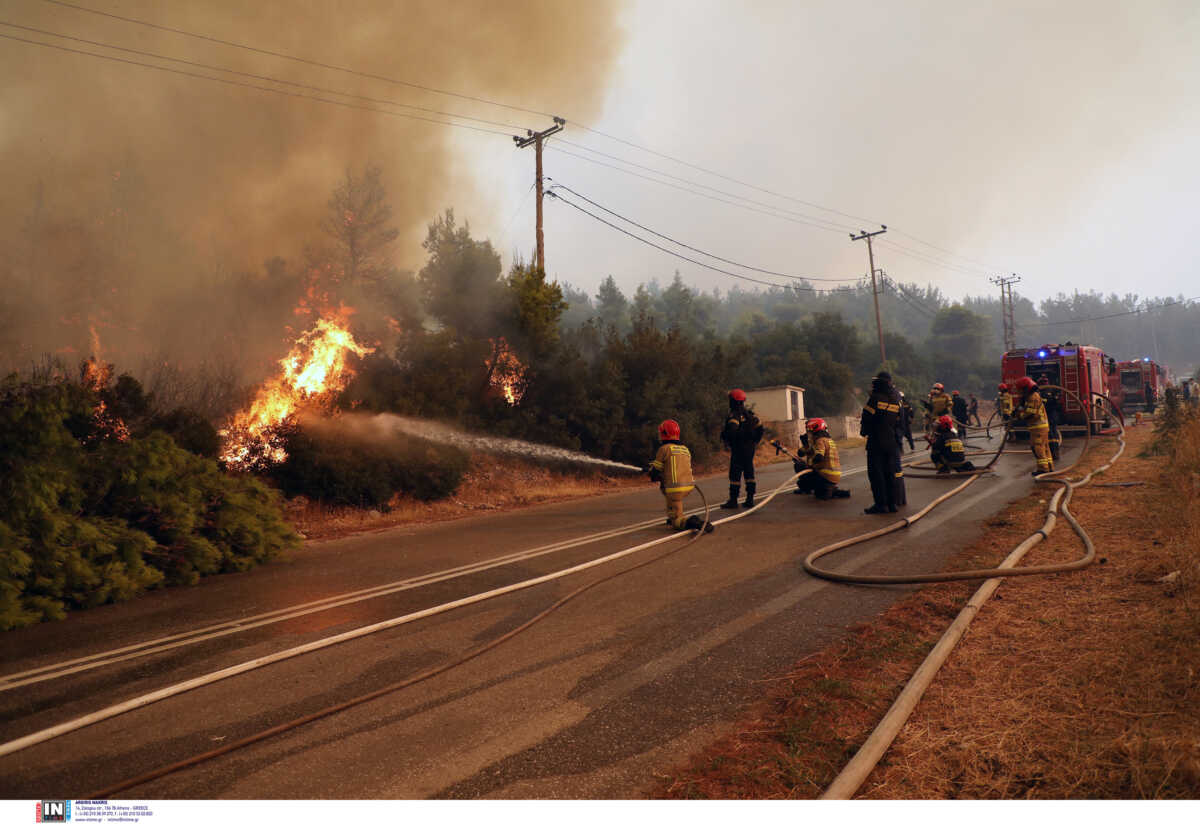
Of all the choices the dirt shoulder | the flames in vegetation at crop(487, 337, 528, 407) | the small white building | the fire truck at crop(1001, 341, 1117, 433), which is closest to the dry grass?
the flames in vegetation at crop(487, 337, 528, 407)

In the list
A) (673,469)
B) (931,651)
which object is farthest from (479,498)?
(931,651)

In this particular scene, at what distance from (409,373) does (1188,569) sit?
47.8 feet

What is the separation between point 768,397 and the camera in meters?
33.8

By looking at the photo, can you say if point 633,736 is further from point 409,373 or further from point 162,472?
point 409,373

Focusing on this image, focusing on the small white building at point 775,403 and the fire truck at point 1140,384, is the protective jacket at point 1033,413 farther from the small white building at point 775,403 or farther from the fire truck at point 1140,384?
the fire truck at point 1140,384

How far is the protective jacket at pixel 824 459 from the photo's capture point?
11750 mm

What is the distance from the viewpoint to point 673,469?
8.95m

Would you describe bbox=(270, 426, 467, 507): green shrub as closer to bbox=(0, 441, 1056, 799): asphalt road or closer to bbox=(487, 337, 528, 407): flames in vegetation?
bbox=(487, 337, 528, 407): flames in vegetation

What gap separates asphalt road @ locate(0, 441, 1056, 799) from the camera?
2.94m

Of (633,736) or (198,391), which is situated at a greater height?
(198,391)

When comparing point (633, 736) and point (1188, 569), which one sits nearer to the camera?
point (633, 736)

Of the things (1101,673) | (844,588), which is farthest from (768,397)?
(1101,673)

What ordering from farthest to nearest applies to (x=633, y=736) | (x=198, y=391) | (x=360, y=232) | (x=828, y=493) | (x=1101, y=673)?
1. (x=360, y=232)
2. (x=198, y=391)
3. (x=828, y=493)
4. (x=1101, y=673)
5. (x=633, y=736)

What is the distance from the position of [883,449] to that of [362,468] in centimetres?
936
